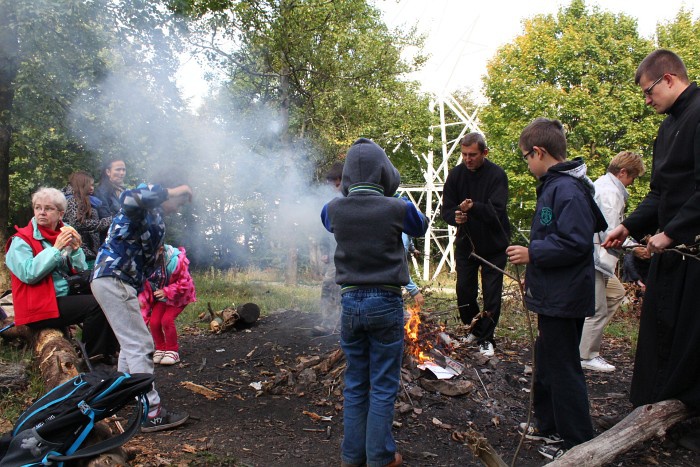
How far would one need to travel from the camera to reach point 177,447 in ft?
11.6

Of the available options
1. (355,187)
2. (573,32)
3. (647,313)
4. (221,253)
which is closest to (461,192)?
(647,313)

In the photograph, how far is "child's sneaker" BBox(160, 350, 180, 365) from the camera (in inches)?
219

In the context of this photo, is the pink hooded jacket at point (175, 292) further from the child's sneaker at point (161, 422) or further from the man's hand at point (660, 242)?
the man's hand at point (660, 242)

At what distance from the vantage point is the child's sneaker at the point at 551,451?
346 cm

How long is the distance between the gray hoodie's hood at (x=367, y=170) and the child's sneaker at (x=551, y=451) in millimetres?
2039

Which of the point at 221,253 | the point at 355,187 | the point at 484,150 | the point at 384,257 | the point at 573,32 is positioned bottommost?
the point at 221,253

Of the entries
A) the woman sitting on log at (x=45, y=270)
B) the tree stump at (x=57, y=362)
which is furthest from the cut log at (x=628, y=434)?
the woman sitting on log at (x=45, y=270)

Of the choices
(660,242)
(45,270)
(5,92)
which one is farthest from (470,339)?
(5,92)

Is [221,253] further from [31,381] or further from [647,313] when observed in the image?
[647,313]

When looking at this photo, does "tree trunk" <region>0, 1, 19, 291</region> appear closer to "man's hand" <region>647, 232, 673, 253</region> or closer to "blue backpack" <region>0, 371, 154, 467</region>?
"blue backpack" <region>0, 371, 154, 467</region>

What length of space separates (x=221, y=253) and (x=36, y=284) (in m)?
17.8

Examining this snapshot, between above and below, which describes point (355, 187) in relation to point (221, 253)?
above

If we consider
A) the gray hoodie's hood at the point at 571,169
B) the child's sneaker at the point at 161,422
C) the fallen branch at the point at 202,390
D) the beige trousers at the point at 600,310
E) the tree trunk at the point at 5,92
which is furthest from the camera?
the tree trunk at the point at 5,92

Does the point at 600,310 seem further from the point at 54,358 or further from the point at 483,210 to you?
the point at 54,358
